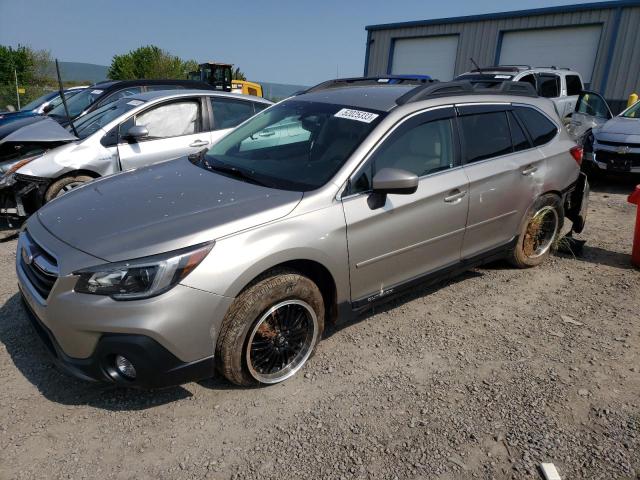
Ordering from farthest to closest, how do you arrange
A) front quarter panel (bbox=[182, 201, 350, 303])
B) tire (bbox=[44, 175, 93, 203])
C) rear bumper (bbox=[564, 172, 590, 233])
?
tire (bbox=[44, 175, 93, 203])
rear bumper (bbox=[564, 172, 590, 233])
front quarter panel (bbox=[182, 201, 350, 303])

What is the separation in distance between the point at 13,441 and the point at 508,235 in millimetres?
3824

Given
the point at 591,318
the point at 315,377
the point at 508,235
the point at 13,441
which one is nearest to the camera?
the point at 13,441

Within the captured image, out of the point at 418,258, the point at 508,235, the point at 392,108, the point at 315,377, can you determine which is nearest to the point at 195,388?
the point at 315,377

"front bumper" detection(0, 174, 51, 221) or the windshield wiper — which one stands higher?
the windshield wiper

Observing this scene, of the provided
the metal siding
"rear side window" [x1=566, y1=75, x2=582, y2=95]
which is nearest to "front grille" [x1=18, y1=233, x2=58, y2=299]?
"rear side window" [x1=566, y1=75, x2=582, y2=95]

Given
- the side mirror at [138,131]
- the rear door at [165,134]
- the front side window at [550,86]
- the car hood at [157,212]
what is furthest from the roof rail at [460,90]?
the front side window at [550,86]

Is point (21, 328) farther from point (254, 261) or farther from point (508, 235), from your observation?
point (508, 235)

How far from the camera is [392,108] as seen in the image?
3.38 m

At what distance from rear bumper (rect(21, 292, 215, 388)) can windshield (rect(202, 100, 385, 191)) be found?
3.93ft

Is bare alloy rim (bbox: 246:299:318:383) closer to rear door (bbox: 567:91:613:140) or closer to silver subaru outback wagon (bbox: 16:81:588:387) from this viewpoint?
silver subaru outback wagon (bbox: 16:81:588:387)

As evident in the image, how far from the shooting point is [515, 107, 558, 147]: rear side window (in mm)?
4352

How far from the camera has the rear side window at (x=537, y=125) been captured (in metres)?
4.35

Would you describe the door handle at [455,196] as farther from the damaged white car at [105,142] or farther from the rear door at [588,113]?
the rear door at [588,113]

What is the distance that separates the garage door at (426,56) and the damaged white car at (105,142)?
16.2 metres
